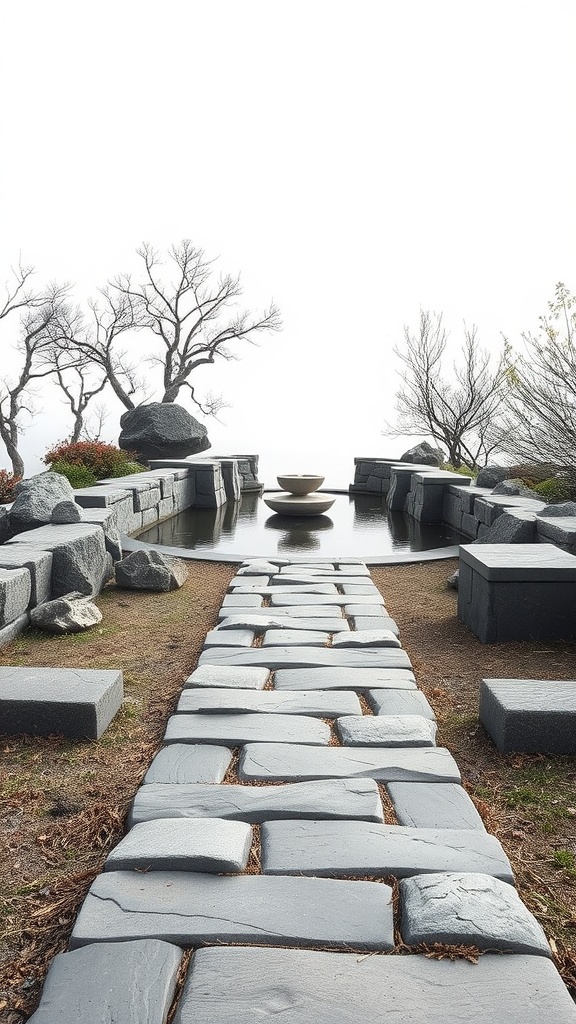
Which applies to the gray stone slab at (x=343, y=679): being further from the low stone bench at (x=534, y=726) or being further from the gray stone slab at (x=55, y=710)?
the gray stone slab at (x=55, y=710)

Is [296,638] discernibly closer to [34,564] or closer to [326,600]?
[326,600]

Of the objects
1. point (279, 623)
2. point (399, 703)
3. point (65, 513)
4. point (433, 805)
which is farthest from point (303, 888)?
point (65, 513)

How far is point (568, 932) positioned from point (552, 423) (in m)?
8.78

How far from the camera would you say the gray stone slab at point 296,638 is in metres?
4.12

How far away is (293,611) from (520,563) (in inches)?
59.8

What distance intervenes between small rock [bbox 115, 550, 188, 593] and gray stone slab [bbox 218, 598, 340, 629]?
1.01m

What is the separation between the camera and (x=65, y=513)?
6.05m

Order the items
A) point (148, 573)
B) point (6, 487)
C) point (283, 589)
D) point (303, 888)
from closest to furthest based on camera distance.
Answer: point (303, 888) → point (283, 589) → point (148, 573) → point (6, 487)

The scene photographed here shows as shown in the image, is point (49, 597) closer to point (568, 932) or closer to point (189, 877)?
point (189, 877)

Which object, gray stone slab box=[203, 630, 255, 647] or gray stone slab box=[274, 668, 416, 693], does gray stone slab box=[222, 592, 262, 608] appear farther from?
gray stone slab box=[274, 668, 416, 693]

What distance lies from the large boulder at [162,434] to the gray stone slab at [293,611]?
11387mm

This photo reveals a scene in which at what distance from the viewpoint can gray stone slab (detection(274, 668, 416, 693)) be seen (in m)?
3.44

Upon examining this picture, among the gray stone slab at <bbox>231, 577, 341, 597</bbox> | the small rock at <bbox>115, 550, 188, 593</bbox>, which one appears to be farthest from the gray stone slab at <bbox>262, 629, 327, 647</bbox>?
the small rock at <bbox>115, 550, 188, 593</bbox>

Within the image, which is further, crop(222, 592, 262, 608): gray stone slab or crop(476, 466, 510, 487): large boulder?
crop(476, 466, 510, 487): large boulder
